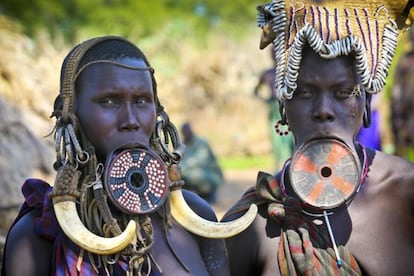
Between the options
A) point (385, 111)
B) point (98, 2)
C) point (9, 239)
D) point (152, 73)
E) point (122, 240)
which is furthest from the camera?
point (98, 2)

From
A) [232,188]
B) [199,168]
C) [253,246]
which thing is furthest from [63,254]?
[232,188]

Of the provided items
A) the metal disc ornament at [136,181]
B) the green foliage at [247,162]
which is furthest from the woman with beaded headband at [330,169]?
the green foliage at [247,162]

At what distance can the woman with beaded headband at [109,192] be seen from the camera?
245cm

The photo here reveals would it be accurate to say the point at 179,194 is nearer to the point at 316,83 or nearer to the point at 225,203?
the point at 316,83

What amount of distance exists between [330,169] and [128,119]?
80cm

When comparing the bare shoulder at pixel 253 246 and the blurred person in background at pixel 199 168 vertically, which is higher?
the bare shoulder at pixel 253 246

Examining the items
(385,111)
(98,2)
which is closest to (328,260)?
(385,111)

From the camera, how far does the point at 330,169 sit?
9.15 ft

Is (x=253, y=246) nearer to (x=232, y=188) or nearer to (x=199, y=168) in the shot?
(x=199, y=168)

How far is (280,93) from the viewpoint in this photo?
2.88 metres

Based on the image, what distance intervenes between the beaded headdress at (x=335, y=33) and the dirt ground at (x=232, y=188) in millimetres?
6096

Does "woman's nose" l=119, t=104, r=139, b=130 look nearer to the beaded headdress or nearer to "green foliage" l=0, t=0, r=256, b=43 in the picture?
the beaded headdress

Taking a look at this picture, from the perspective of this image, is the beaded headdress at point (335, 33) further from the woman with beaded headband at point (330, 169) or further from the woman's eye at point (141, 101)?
the woman's eye at point (141, 101)

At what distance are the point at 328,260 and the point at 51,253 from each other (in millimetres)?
1032
